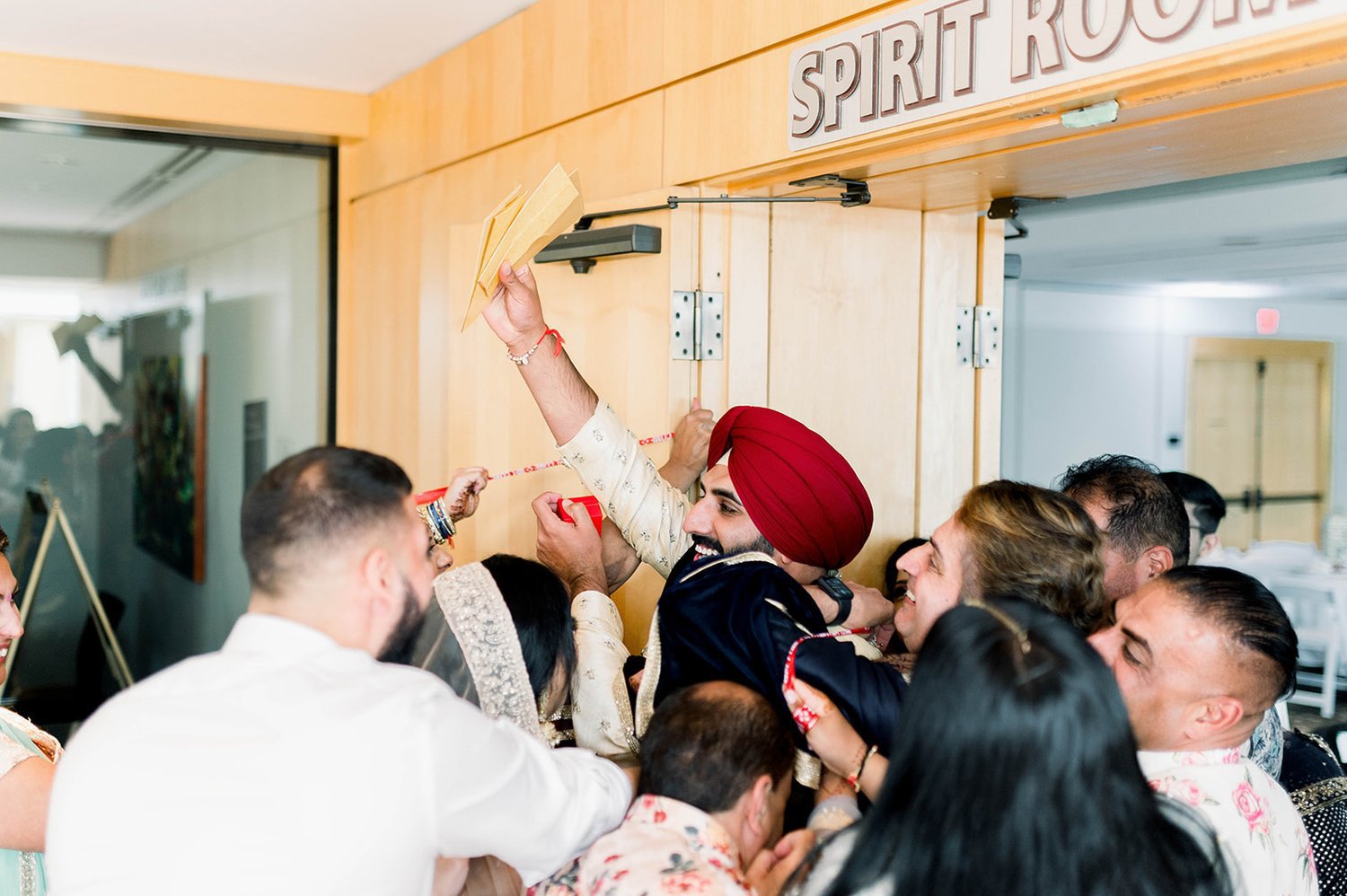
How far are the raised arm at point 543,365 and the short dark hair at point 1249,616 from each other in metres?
1.14

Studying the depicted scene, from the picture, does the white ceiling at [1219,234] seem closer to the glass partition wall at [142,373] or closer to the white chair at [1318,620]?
the white chair at [1318,620]

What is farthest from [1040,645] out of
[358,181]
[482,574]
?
[358,181]

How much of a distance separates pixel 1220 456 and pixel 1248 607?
5624 millimetres

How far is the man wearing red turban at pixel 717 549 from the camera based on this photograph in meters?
1.73

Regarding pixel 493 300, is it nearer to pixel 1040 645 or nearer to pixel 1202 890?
pixel 1040 645

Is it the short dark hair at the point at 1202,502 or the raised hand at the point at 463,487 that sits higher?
the raised hand at the point at 463,487

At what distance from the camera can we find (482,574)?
1.80 meters

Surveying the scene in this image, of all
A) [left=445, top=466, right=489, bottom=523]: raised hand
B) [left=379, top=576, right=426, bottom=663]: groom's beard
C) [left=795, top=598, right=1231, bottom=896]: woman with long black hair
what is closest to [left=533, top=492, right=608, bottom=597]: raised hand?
[left=445, top=466, right=489, bottom=523]: raised hand

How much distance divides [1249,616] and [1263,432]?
513 cm

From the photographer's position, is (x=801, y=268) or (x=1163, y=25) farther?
(x=801, y=268)

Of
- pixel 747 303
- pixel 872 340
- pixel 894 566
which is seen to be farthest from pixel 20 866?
pixel 872 340

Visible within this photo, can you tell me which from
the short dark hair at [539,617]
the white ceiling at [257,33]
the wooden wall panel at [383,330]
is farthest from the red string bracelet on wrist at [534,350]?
the wooden wall panel at [383,330]

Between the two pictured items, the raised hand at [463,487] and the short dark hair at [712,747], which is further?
the raised hand at [463,487]

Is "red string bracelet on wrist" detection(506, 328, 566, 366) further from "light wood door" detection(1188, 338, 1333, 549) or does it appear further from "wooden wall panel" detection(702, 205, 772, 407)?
"light wood door" detection(1188, 338, 1333, 549)
